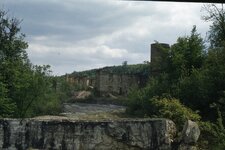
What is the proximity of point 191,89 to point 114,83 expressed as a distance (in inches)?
839

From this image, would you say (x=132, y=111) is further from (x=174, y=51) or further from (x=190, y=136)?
(x=190, y=136)

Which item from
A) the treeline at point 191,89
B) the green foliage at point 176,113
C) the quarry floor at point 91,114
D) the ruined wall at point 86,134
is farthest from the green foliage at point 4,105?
the green foliage at point 176,113

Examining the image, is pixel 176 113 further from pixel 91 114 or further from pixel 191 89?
pixel 91 114

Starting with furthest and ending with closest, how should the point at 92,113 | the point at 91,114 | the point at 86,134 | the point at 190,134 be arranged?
1. the point at 92,113
2. the point at 91,114
3. the point at 190,134
4. the point at 86,134

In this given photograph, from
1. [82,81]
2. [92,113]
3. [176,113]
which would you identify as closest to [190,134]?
[176,113]

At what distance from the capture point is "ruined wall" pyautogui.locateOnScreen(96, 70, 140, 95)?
1617 inches

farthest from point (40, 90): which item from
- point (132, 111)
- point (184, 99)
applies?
point (184, 99)

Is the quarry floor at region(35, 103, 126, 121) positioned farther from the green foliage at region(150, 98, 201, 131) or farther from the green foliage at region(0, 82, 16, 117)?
the green foliage at region(0, 82, 16, 117)

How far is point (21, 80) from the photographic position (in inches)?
1140

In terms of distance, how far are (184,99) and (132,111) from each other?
14.0ft

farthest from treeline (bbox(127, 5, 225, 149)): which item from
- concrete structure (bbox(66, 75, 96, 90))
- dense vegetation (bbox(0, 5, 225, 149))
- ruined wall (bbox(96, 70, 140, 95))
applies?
concrete structure (bbox(66, 75, 96, 90))

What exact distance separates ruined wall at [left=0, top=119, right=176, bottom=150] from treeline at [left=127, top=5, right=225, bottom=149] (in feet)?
6.31

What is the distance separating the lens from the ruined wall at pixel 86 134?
16.2 m

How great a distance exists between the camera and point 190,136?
16.6 metres
